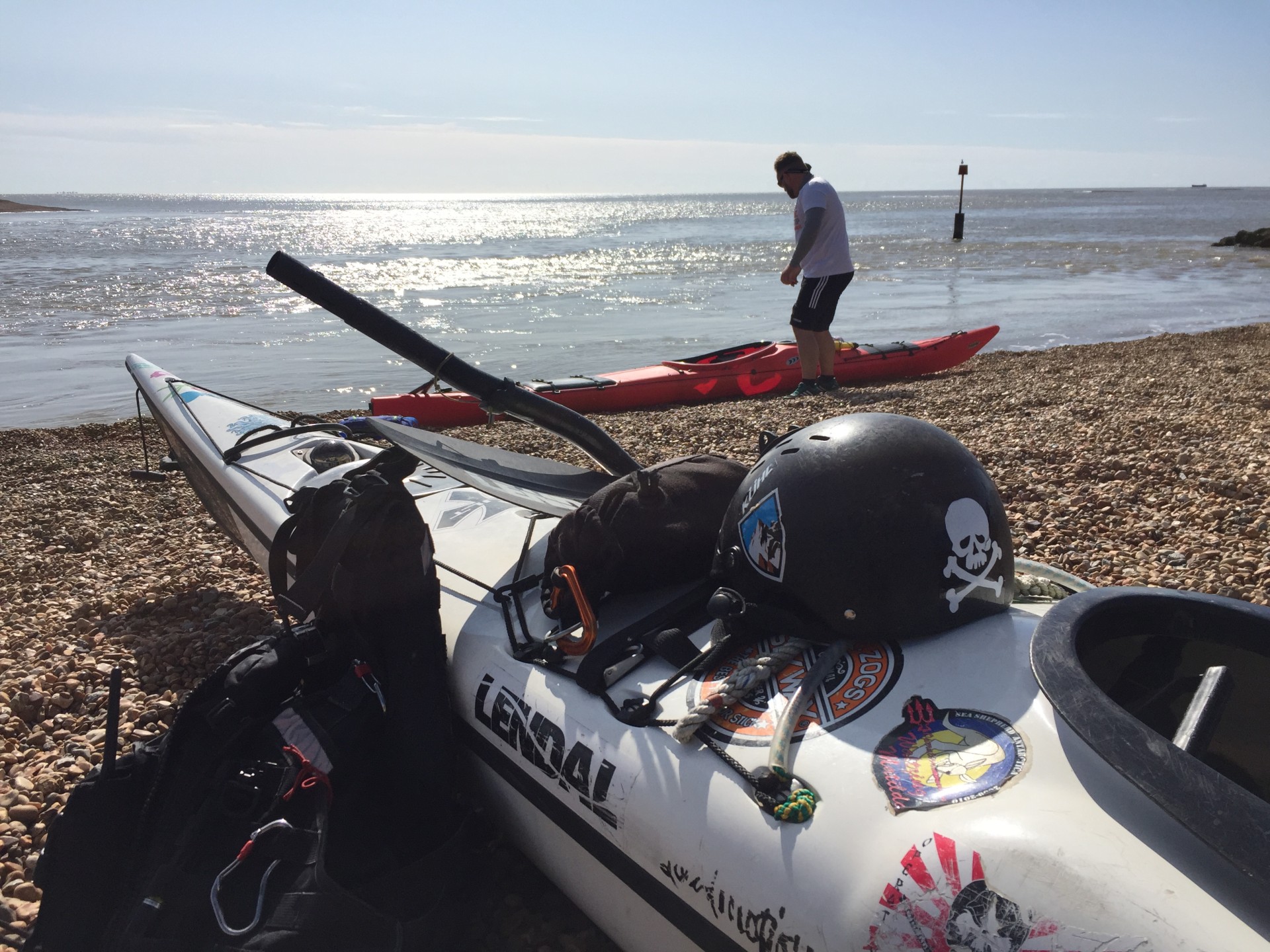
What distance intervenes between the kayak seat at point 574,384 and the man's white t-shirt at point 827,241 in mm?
2194

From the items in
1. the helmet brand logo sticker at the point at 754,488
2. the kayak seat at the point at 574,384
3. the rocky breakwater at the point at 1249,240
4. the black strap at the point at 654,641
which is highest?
the rocky breakwater at the point at 1249,240

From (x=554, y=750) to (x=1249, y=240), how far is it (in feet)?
129

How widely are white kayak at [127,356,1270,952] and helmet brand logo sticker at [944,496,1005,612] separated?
89 mm

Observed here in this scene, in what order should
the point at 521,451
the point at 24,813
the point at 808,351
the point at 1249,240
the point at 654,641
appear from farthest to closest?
1. the point at 1249,240
2. the point at 808,351
3. the point at 521,451
4. the point at 24,813
5. the point at 654,641

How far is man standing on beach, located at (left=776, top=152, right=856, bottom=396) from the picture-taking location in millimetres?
7660

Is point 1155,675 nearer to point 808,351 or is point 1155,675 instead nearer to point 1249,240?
point 808,351

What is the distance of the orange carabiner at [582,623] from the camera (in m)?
2.12

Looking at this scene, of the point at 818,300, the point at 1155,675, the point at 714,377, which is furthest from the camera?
the point at 714,377

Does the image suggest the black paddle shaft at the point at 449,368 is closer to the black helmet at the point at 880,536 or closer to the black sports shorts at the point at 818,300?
the black helmet at the point at 880,536

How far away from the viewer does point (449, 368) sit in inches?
108

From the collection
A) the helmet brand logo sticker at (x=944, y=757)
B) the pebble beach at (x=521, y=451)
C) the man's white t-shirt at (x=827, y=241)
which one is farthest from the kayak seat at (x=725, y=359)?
the helmet brand logo sticker at (x=944, y=757)

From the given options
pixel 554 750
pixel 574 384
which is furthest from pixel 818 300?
pixel 554 750

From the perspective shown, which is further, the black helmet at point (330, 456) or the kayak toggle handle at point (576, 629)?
the black helmet at point (330, 456)

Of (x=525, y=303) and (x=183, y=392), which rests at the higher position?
(x=525, y=303)
